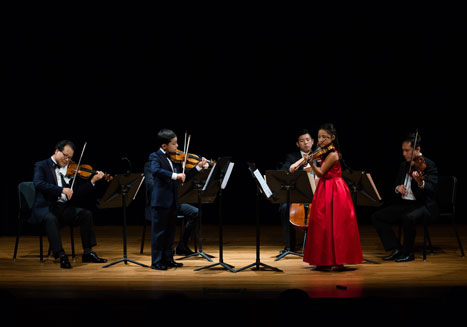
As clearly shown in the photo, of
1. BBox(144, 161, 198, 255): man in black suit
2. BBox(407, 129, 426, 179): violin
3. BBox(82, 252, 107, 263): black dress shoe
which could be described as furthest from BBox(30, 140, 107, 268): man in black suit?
BBox(407, 129, 426, 179): violin

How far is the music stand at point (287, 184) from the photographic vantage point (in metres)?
5.16

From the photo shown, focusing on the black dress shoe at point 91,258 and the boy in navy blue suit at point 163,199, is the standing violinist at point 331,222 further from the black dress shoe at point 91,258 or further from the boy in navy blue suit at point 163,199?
the black dress shoe at point 91,258

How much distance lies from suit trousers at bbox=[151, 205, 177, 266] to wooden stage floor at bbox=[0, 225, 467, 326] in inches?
7.0

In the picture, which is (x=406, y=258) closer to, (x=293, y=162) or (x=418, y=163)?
(x=418, y=163)

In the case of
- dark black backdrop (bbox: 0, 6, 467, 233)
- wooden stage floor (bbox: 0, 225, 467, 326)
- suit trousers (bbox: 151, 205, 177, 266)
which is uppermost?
dark black backdrop (bbox: 0, 6, 467, 233)

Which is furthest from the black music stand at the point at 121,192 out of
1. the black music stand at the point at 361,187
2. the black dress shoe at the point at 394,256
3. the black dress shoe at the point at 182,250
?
the black dress shoe at the point at 394,256

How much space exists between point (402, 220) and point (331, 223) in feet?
3.81

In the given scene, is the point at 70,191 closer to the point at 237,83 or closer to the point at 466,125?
the point at 237,83

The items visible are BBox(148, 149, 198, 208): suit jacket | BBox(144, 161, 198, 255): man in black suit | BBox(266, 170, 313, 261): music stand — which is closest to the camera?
BBox(148, 149, 198, 208): suit jacket

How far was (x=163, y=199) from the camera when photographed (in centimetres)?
493

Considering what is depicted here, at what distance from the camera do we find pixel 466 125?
7641mm

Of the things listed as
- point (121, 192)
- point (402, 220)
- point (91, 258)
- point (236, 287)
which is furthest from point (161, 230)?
point (402, 220)

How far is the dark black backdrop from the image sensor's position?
7082mm

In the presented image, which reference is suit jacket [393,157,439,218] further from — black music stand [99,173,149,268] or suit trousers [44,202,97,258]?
suit trousers [44,202,97,258]
